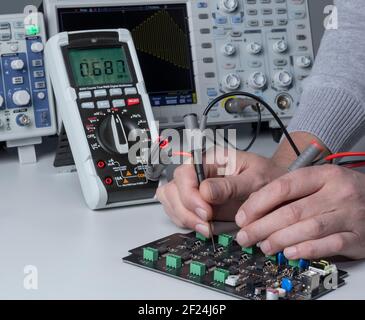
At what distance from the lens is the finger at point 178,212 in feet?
3.19

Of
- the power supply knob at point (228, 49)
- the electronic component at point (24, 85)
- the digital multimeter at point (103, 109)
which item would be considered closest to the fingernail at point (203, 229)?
the digital multimeter at point (103, 109)

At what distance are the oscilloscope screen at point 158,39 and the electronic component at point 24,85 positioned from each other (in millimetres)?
100

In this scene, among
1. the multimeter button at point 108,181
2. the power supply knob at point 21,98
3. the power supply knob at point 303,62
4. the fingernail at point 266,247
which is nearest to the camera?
the fingernail at point 266,247

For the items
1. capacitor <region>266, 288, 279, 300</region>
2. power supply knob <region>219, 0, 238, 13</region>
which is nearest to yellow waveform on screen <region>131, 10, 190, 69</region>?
power supply knob <region>219, 0, 238, 13</region>

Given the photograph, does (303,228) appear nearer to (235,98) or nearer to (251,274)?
(251,274)

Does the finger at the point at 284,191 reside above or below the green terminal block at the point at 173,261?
above

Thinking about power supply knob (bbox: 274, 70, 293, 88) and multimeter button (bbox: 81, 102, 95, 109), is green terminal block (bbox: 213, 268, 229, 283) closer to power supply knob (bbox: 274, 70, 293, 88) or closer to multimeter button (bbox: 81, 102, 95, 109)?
multimeter button (bbox: 81, 102, 95, 109)

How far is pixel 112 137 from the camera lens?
1228mm

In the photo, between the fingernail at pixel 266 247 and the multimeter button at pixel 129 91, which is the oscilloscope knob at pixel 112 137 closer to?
the multimeter button at pixel 129 91

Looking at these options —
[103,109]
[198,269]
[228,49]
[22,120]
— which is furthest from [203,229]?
[228,49]

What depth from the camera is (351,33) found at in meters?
1.35

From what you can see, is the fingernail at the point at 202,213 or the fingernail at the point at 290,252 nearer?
the fingernail at the point at 290,252

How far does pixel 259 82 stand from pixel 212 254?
2.67 ft

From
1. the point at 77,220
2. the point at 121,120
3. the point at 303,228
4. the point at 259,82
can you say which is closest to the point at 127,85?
the point at 121,120
